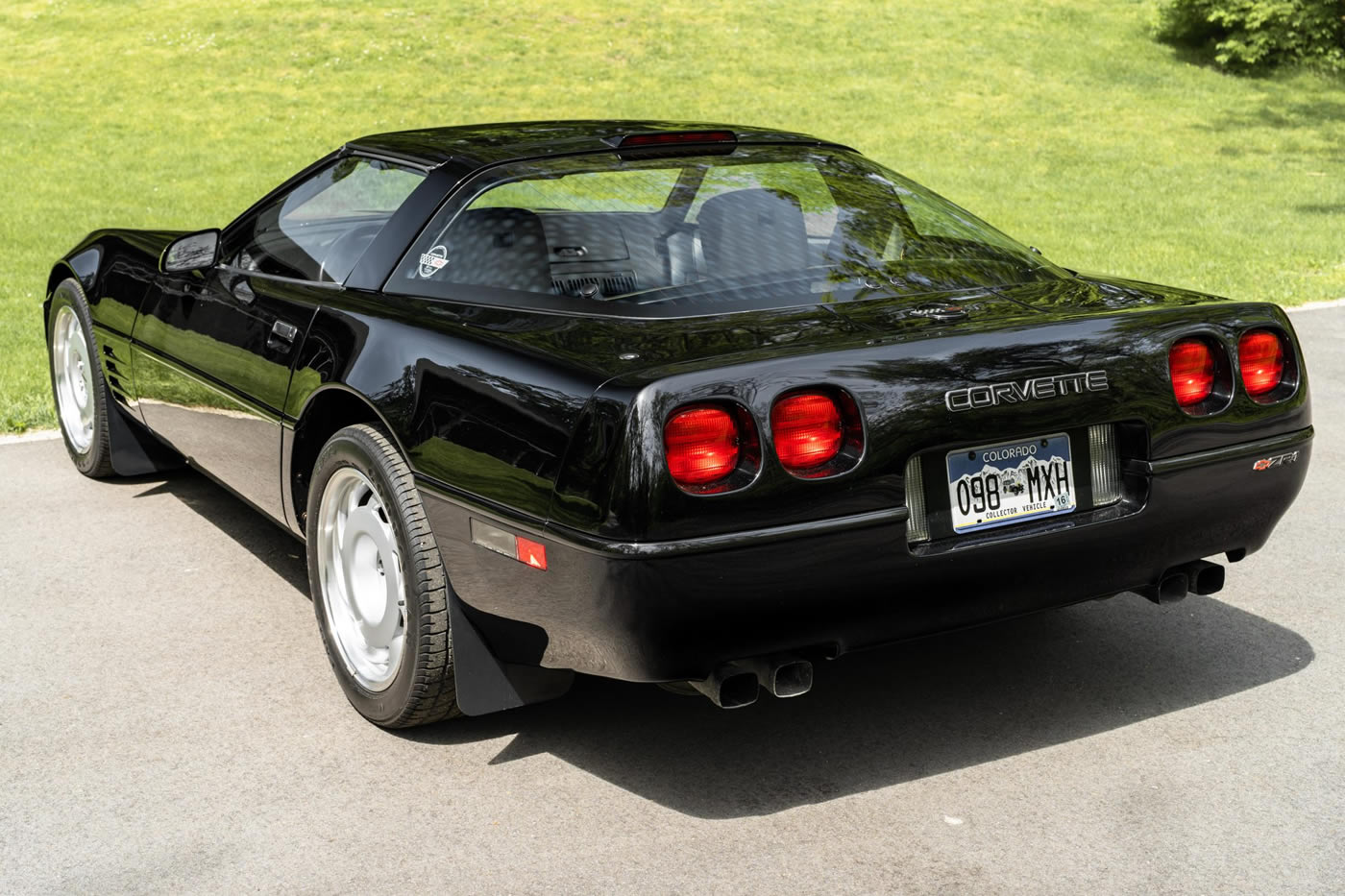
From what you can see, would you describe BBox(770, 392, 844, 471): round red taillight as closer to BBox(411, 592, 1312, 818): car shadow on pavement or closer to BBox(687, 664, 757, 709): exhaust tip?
BBox(687, 664, 757, 709): exhaust tip

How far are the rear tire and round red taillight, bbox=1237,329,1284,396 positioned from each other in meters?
4.18

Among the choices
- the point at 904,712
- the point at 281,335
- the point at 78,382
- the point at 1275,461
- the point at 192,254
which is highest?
the point at 192,254

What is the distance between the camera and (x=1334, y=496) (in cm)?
579

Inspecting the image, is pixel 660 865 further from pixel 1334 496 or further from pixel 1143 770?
pixel 1334 496

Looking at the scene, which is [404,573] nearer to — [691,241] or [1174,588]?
[691,241]

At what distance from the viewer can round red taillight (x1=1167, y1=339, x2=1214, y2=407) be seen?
352 centimetres

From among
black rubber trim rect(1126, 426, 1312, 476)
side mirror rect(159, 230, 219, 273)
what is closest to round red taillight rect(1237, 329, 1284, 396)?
black rubber trim rect(1126, 426, 1312, 476)

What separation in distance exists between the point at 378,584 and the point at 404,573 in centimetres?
32

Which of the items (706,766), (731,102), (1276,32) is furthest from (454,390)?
(1276,32)

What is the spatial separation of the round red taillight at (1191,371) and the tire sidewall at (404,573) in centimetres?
183

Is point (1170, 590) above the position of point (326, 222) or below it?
below

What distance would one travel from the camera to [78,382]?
6270 mm

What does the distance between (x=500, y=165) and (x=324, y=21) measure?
2720cm

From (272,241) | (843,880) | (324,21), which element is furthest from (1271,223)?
(324,21)
